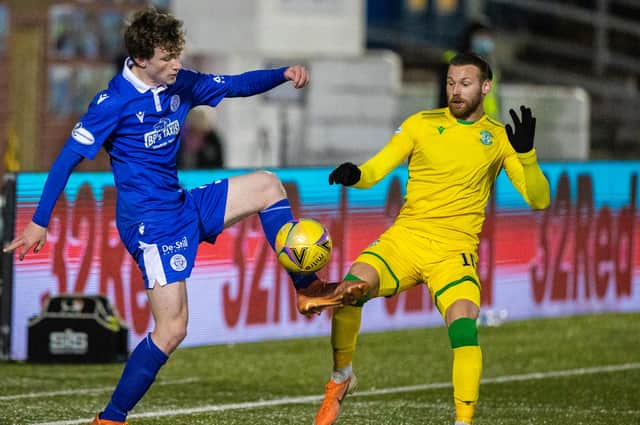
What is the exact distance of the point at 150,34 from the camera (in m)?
8.00

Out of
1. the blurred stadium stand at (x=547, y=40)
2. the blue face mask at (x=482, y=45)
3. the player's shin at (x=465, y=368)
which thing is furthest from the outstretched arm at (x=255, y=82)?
the blurred stadium stand at (x=547, y=40)

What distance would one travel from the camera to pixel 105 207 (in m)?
12.7

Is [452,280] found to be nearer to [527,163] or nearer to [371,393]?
[527,163]

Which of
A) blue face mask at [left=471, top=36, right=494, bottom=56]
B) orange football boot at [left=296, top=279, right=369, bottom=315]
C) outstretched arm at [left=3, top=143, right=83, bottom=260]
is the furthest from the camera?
blue face mask at [left=471, top=36, right=494, bottom=56]

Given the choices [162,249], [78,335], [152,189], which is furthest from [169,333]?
[78,335]

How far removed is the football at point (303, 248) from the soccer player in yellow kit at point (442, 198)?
241 mm

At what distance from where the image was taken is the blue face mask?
15381 mm

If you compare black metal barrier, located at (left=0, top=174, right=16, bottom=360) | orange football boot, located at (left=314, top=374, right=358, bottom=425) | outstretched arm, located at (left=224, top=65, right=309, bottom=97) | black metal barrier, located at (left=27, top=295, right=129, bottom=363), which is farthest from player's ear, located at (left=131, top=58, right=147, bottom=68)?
black metal barrier, located at (left=0, top=174, right=16, bottom=360)

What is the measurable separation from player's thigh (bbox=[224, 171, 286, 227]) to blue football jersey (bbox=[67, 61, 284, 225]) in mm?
288

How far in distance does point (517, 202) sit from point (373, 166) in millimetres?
6903

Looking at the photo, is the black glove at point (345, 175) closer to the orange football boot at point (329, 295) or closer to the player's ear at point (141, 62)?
the orange football boot at point (329, 295)

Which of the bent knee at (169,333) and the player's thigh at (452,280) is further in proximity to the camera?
the player's thigh at (452,280)

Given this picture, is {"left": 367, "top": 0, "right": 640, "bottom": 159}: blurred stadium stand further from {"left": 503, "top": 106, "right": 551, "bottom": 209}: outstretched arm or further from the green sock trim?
the green sock trim

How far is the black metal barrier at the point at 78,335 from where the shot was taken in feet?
39.5
